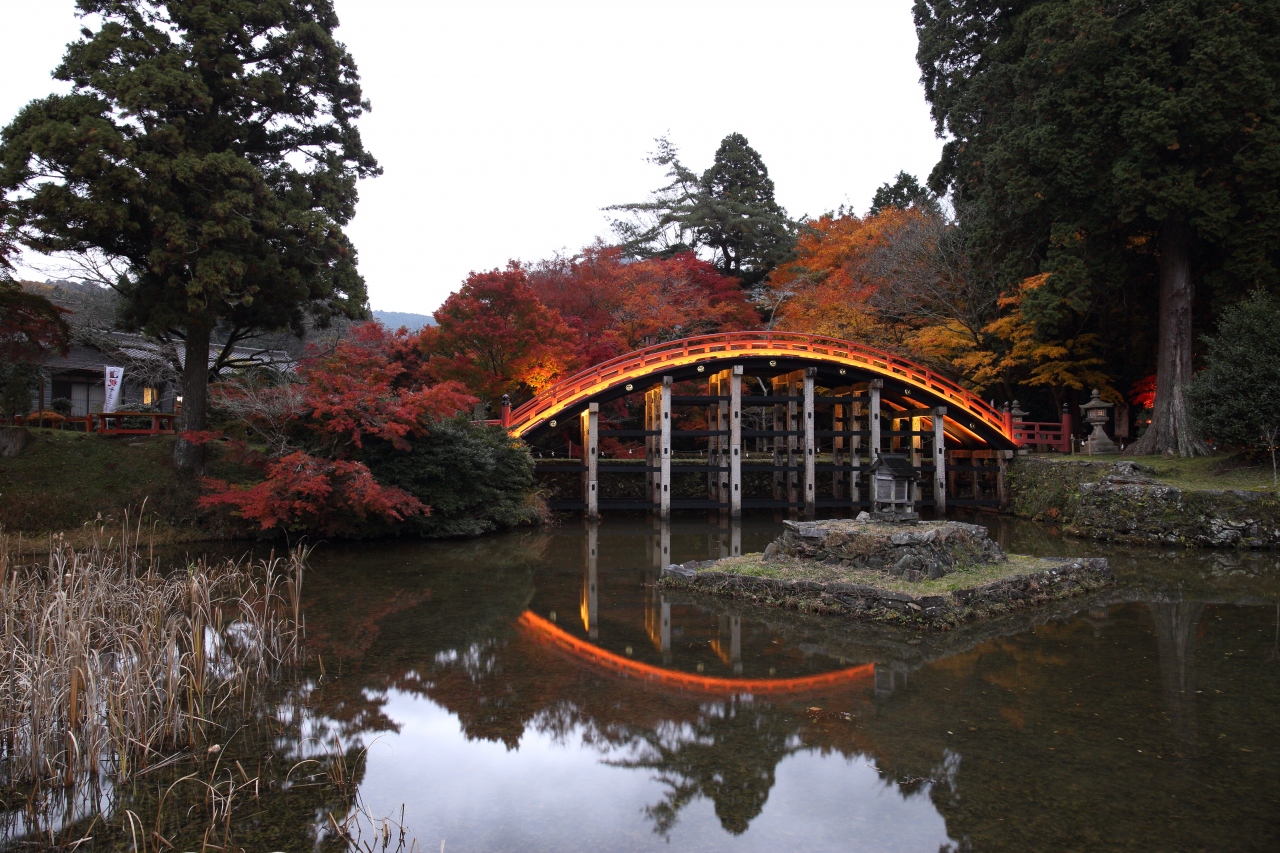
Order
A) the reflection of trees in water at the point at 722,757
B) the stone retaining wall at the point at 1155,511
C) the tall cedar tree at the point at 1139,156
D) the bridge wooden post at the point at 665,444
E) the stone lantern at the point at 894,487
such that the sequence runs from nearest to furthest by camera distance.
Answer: the reflection of trees in water at the point at 722,757
the stone lantern at the point at 894,487
the stone retaining wall at the point at 1155,511
the tall cedar tree at the point at 1139,156
the bridge wooden post at the point at 665,444

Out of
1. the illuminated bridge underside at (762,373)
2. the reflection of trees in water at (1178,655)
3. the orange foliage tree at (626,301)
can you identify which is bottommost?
the reflection of trees in water at (1178,655)

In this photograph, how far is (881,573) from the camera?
10148mm

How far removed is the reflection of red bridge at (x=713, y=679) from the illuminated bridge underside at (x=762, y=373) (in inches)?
452

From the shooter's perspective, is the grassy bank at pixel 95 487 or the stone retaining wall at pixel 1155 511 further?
the stone retaining wall at pixel 1155 511

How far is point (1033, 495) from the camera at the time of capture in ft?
68.1

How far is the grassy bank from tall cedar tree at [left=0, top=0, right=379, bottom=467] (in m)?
0.81

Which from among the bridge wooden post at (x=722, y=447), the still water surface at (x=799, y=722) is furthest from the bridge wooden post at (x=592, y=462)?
the still water surface at (x=799, y=722)

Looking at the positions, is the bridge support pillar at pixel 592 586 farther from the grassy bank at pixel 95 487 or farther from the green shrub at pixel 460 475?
the grassy bank at pixel 95 487

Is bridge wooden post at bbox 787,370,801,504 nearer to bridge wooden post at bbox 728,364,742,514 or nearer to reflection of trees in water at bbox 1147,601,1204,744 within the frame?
bridge wooden post at bbox 728,364,742,514

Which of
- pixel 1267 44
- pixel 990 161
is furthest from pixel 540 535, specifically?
pixel 1267 44

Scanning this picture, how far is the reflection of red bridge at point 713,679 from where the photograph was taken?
6973 mm

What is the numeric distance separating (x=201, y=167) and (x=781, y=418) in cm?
1747

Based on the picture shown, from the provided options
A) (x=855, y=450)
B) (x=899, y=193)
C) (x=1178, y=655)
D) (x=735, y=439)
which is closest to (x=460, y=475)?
(x=735, y=439)

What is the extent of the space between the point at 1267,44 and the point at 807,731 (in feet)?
59.8
